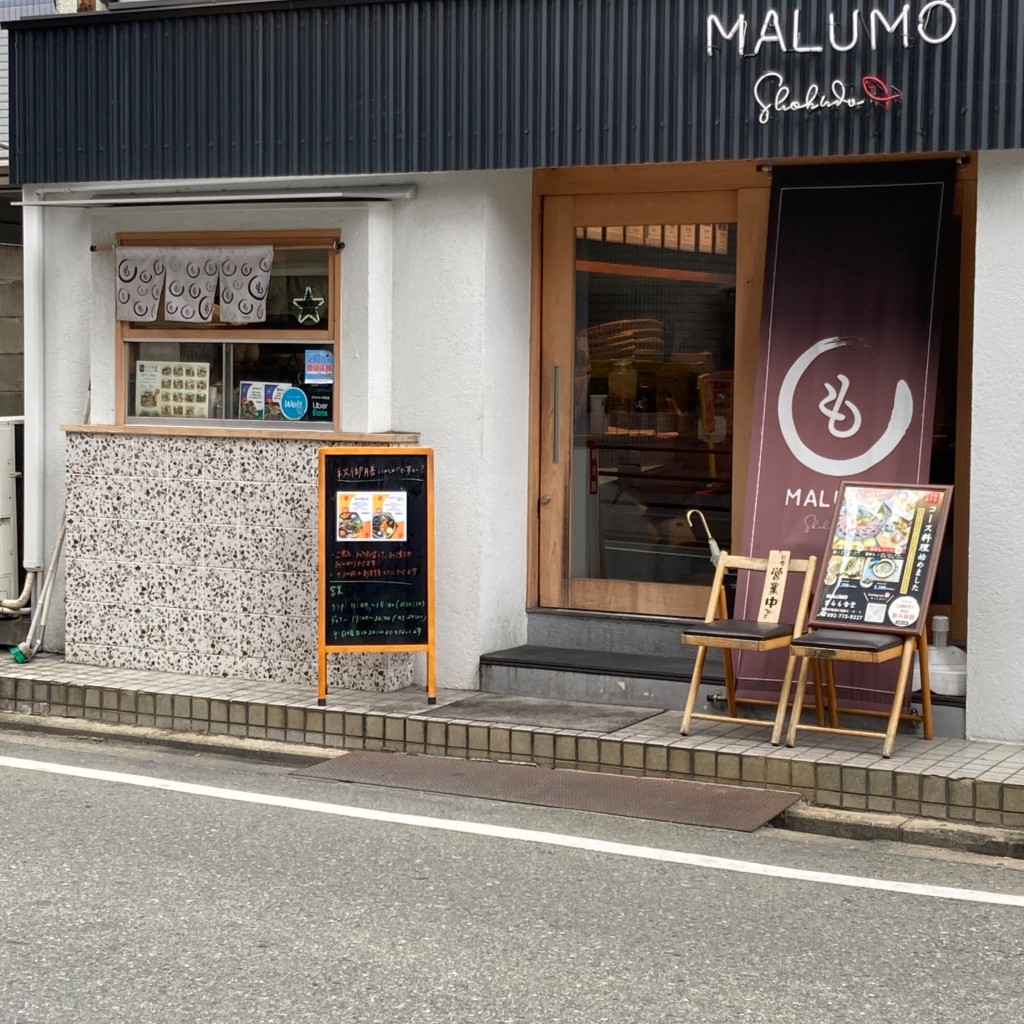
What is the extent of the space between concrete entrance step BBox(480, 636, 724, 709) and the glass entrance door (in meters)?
0.50

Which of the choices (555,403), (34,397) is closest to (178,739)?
(34,397)

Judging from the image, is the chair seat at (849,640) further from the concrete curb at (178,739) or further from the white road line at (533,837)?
the concrete curb at (178,739)

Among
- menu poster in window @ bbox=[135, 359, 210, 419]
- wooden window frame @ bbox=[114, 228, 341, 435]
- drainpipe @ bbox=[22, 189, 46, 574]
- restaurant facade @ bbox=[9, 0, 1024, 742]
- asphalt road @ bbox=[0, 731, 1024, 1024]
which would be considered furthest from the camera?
drainpipe @ bbox=[22, 189, 46, 574]

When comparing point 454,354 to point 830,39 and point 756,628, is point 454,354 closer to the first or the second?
point 756,628

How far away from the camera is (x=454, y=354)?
32.7ft

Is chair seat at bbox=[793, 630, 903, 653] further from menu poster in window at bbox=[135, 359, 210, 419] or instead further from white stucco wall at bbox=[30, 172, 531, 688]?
menu poster in window at bbox=[135, 359, 210, 419]

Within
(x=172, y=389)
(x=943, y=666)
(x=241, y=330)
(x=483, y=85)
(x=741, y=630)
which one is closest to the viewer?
(x=741, y=630)

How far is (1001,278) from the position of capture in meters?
8.55

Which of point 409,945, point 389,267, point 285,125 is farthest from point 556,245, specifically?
point 409,945

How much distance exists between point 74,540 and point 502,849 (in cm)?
466

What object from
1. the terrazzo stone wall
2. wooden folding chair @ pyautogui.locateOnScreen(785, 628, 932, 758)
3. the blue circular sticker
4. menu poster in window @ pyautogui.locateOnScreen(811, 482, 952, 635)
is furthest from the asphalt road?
the blue circular sticker

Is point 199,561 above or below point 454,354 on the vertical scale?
below

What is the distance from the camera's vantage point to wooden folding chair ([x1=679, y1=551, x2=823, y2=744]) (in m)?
8.34

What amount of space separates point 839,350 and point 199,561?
3.99 metres
